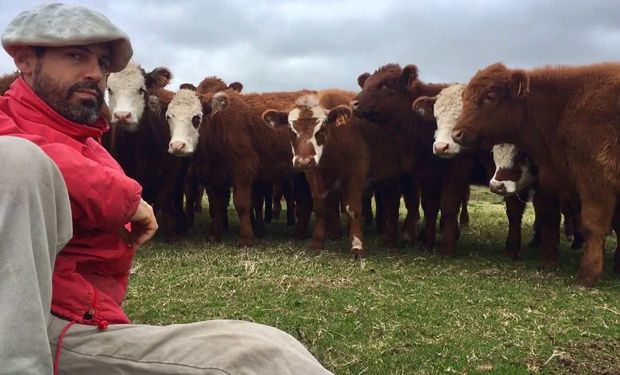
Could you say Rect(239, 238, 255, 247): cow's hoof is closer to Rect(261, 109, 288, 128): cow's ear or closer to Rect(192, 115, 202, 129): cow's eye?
Rect(261, 109, 288, 128): cow's ear

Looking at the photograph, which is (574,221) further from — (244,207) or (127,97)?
(127,97)

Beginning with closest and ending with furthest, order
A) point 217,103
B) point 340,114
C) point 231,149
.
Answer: point 340,114 → point 217,103 → point 231,149

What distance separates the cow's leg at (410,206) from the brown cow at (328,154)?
4.80 feet

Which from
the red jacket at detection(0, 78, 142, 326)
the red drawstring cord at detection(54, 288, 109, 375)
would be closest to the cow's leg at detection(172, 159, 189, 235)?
the red jacket at detection(0, 78, 142, 326)

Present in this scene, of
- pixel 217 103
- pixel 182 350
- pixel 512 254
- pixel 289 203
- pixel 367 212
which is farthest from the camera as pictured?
pixel 367 212

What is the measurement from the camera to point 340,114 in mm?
8789

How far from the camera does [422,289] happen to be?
6352 mm

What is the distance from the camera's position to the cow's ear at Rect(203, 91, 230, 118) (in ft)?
31.8

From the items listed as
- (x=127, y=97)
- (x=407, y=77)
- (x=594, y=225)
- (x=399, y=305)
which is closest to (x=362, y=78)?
(x=407, y=77)

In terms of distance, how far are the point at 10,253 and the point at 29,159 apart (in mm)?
278

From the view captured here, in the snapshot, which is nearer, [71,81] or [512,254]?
[71,81]

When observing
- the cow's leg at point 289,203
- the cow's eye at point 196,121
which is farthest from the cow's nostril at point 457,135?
the cow's leg at point 289,203

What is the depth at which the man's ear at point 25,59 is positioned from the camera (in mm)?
2430

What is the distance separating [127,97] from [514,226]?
6000 mm
